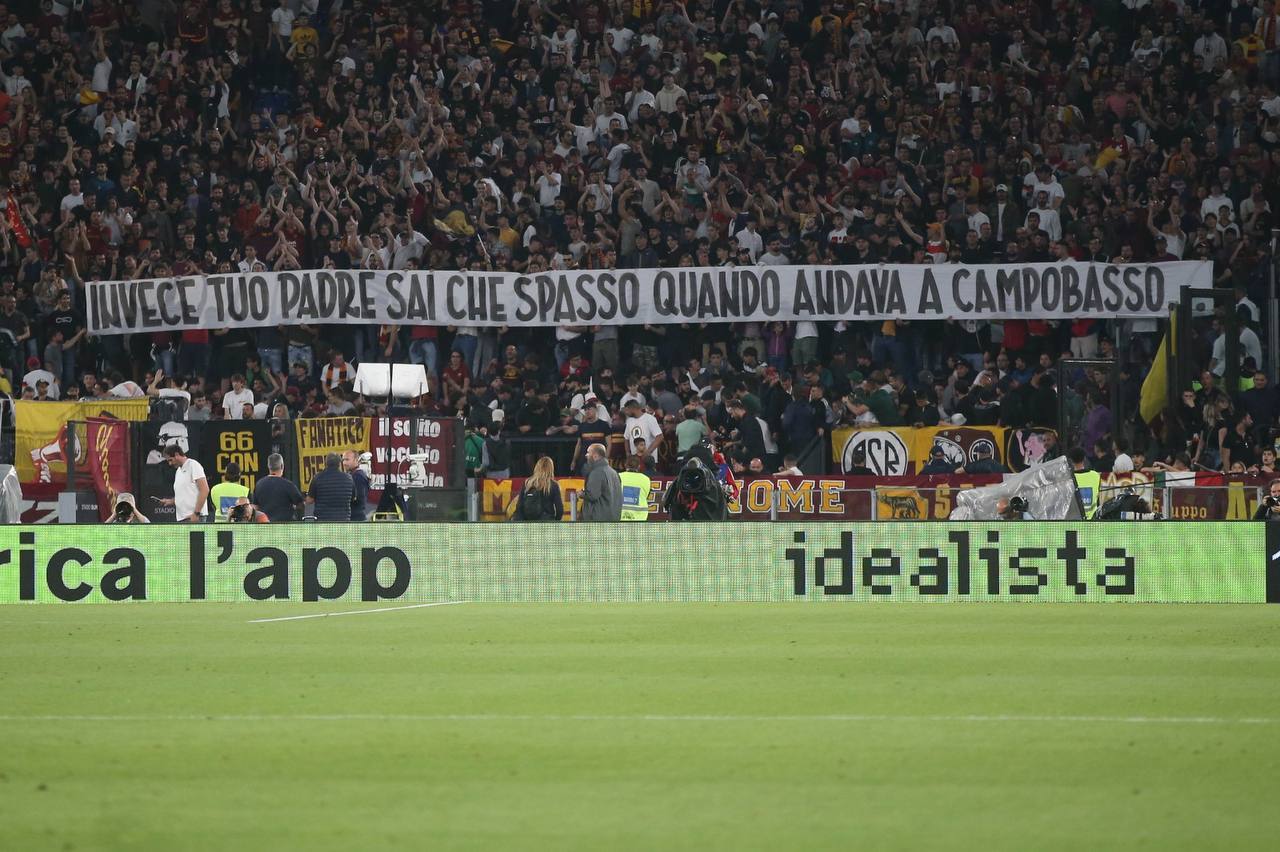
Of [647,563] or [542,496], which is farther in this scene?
[542,496]

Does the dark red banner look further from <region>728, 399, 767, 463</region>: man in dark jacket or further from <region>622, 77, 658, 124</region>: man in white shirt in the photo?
<region>622, 77, 658, 124</region>: man in white shirt

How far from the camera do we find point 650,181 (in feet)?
96.3

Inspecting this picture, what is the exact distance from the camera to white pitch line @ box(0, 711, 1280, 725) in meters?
9.45

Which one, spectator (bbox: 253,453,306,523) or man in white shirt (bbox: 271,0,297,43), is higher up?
man in white shirt (bbox: 271,0,297,43)

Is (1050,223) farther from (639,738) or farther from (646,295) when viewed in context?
(639,738)

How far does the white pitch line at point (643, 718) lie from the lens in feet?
31.0

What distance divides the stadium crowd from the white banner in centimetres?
42

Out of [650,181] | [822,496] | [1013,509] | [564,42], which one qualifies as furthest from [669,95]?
[1013,509]

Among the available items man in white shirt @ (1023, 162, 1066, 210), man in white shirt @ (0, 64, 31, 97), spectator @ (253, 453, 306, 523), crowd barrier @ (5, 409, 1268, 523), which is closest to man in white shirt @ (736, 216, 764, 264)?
man in white shirt @ (1023, 162, 1066, 210)

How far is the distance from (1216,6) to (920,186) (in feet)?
21.2

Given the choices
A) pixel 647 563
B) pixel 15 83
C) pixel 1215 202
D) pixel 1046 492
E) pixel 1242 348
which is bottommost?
pixel 647 563

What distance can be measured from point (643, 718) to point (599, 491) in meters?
11.2

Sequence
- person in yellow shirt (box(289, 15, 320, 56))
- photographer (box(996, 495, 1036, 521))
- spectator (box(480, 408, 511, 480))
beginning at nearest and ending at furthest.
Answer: photographer (box(996, 495, 1036, 521)) < spectator (box(480, 408, 511, 480)) < person in yellow shirt (box(289, 15, 320, 56))

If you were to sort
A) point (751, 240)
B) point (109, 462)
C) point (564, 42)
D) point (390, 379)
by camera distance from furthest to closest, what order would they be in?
point (564, 42), point (751, 240), point (109, 462), point (390, 379)
